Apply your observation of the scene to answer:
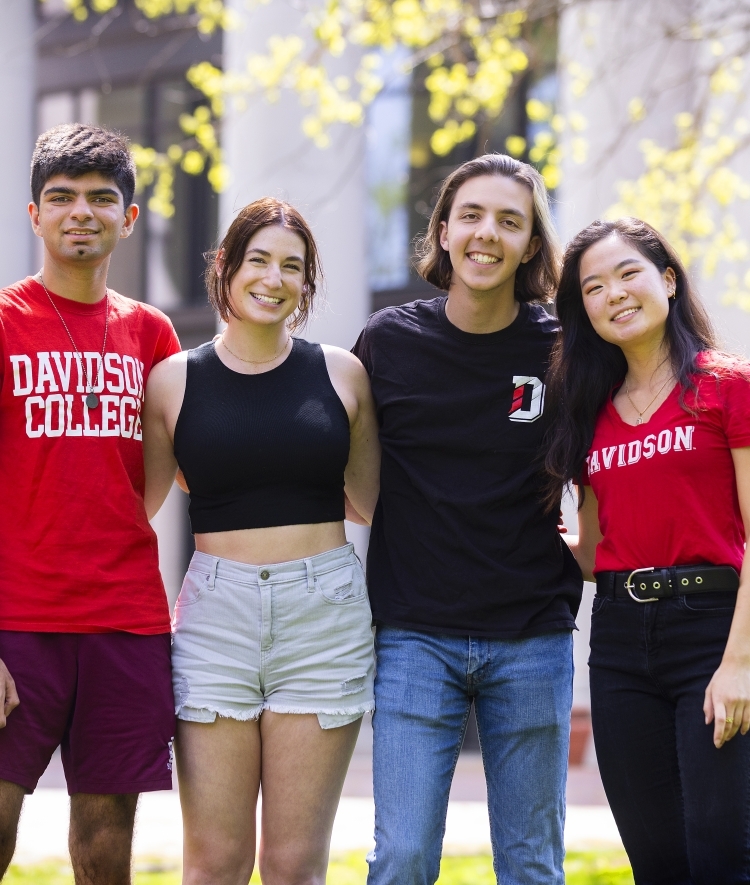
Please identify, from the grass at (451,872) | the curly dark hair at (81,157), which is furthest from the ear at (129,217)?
the grass at (451,872)

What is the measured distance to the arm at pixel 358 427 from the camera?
11.9 feet

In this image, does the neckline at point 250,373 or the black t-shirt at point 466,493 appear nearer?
the black t-shirt at point 466,493

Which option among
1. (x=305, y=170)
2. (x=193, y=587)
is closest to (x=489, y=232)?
(x=193, y=587)

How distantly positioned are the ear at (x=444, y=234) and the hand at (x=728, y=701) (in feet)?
5.05

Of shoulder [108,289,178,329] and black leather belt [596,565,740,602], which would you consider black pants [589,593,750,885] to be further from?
shoulder [108,289,178,329]

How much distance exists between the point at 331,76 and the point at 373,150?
1.71 meters

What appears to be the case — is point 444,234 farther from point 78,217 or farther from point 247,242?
point 78,217

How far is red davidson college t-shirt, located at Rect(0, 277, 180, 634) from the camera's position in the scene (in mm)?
3334

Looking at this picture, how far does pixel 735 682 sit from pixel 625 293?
44.0 inches

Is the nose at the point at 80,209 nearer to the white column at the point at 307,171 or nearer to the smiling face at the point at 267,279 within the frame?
the smiling face at the point at 267,279

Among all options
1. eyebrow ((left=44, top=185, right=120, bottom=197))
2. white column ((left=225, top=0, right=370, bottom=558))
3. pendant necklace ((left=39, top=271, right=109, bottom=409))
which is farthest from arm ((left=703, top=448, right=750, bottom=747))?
white column ((left=225, top=0, right=370, bottom=558))

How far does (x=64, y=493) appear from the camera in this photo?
11.0 feet

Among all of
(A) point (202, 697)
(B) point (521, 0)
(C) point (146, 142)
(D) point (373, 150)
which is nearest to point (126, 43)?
(C) point (146, 142)

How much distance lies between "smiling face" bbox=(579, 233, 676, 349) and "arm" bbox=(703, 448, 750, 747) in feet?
2.36
